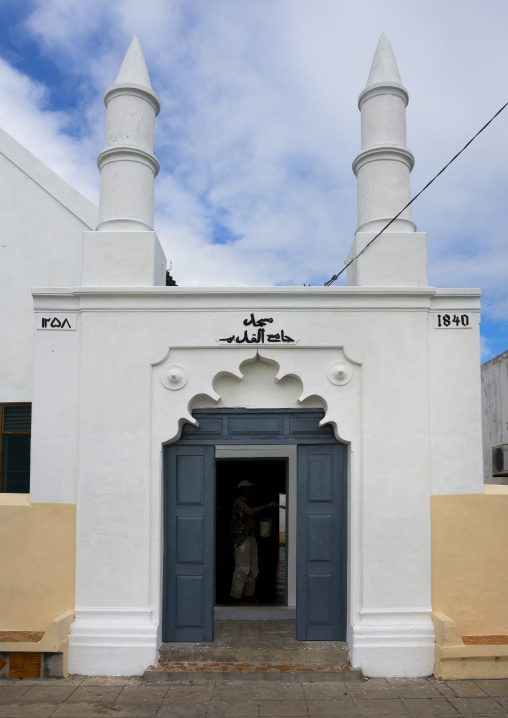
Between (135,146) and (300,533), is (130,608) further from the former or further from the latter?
(135,146)

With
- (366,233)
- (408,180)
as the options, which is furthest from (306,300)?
(408,180)

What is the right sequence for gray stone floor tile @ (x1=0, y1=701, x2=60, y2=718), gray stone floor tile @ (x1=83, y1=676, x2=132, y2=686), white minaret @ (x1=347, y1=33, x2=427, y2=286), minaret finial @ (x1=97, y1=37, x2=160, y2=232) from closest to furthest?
gray stone floor tile @ (x1=0, y1=701, x2=60, y2=718)
gray stone floor tile @ (x1=83, y1=676, x2=132, y2=686)
white minaret @ (x1=347, y1=33, x2=427, y2=286)
minaret finial @ (x1=97, y1=37, x2=160, y2=232)

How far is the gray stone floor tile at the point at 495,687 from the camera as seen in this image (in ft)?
18.5

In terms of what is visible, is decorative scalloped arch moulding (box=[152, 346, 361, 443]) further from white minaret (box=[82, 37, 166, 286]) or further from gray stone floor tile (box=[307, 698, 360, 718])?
gray stone floor tile (box=[307, 698, 360, 718])

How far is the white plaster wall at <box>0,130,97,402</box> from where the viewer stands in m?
8.56

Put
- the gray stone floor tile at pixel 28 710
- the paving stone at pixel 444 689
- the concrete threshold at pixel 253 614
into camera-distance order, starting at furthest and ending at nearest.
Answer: the concrete threshold at pixel 253 614, the paving stone at pixel 444 689, the gray stone floor tile at pixel 28 710

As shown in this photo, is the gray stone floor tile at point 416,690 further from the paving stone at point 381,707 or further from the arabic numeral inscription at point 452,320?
the arabic numeral inscription at point 452,320

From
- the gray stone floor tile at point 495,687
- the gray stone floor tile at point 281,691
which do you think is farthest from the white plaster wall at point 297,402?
the gray stone floor tile at point 281,691

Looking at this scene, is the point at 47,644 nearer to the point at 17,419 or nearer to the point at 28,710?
the point at 28,710

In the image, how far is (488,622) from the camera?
6242 mm

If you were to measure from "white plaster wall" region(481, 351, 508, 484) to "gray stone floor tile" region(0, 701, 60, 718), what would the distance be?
12.1m

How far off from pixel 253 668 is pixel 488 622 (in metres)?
2.31

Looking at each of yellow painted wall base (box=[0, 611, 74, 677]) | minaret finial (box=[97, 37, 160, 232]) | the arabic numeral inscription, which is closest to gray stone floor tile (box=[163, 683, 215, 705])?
yellow painted wall base (box=[0, 611, 74, 677])

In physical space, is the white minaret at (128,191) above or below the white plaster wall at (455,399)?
above
